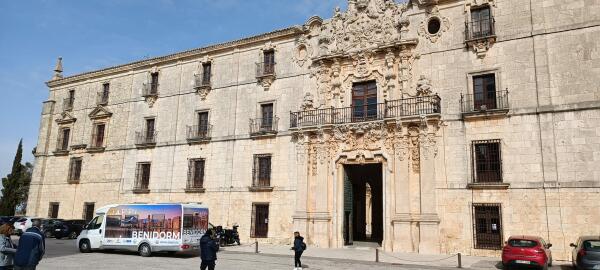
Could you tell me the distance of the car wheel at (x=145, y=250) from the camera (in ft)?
58.4

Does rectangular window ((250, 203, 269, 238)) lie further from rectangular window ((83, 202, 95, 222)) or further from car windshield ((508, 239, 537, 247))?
rectangular window ((83, 202, 95, 222))

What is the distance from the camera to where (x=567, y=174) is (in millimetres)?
17078

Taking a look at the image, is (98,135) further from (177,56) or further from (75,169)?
(177,56)

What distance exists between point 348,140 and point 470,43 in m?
7.19

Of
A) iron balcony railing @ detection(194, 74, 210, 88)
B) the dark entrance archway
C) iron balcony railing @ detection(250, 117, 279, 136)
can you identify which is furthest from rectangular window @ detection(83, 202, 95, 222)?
the dark entrance archway

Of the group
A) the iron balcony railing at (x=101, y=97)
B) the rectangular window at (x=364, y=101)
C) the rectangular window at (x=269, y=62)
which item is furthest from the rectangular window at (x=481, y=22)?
the iron balcony railing at (x=101, y=97)

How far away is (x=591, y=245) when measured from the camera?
13.7 m

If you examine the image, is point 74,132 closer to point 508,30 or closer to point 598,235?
point 508,30

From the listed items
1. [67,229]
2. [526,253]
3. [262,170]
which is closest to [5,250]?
[526,253]

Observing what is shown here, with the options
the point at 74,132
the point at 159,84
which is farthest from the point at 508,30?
the point at 74,132

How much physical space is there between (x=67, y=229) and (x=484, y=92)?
24.8 metres

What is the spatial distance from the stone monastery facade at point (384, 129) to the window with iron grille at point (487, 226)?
55mm

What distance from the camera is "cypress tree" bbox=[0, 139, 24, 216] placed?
133ft

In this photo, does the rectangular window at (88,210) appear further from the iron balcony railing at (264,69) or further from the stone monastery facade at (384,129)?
the iron balcony railing at (264,69)
